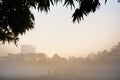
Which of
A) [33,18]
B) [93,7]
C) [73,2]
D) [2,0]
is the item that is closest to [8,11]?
[2,0]

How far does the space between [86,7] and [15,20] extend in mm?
1711

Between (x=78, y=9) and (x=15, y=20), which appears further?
(x=15, y=20)

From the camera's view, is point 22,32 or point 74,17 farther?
point 22,32

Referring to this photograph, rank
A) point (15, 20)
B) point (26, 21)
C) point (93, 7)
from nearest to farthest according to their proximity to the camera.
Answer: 1. point (93, 7)
2. point (15, 20)
3. point (26, 21)

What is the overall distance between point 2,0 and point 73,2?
1753 millimetres

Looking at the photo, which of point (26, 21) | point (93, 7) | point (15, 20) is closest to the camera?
point (93, 7)

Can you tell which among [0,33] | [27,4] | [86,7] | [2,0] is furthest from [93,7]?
[0,33]

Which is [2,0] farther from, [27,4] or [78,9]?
[78,9]

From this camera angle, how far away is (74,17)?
232 inches

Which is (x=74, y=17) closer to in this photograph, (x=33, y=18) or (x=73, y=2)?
(x=73, y=2)

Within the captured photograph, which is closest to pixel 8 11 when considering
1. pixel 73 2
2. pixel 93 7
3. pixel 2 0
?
pixel 2 0

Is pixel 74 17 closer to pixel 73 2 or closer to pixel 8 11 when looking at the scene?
pixel 73 2

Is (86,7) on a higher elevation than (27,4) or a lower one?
lower

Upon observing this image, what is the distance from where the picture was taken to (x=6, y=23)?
6.80 meters
